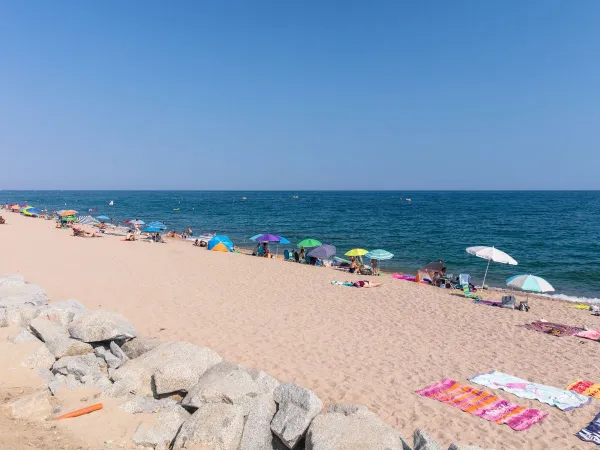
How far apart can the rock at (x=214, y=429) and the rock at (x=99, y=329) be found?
10.5 feet

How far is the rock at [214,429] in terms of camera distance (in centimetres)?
510

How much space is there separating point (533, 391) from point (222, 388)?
6.15 metres

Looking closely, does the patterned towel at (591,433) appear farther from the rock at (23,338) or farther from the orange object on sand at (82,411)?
the rock at (23,338)

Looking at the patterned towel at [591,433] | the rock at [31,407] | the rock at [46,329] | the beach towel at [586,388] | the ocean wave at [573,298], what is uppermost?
the rock at [46,329]

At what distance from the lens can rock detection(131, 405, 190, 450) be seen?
5.18 m

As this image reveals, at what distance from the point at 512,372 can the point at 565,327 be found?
5.29 m

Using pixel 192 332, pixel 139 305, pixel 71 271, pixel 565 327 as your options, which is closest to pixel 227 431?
pixel 192 332

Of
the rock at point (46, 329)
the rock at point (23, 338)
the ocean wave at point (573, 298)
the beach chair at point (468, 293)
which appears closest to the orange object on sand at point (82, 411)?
the rock at point (46, 329)

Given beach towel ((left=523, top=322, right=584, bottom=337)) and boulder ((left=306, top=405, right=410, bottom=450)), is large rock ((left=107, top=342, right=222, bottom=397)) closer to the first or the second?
boulder ((left=306, top=405, right=410, bottom=450))

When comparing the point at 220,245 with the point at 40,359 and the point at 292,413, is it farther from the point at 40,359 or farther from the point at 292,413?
the point at 292,413

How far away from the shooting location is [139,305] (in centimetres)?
1274

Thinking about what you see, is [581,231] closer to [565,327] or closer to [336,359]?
[565,327]

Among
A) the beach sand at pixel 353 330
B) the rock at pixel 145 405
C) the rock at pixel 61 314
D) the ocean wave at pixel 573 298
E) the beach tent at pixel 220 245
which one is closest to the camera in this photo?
the rock at pixel 145 405

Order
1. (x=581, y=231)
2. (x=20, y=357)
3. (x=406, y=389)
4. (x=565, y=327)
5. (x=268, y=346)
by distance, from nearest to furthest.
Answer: (x=20, y=357) < (x=406, y=389) < (x=268, y=346) < (x=565, y=327) < (x=581, y=231)
